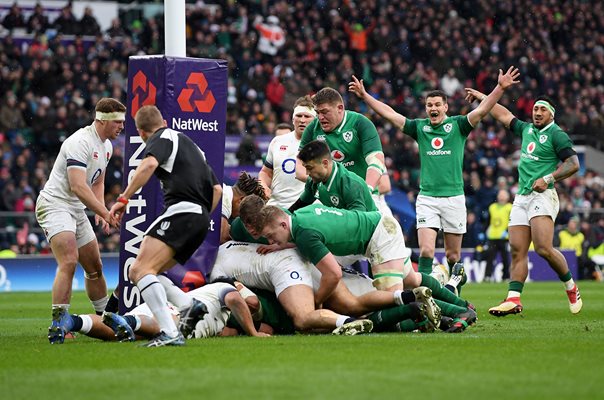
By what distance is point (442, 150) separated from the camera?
13555 mm

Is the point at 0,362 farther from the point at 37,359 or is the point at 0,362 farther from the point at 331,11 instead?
the point at 331,11

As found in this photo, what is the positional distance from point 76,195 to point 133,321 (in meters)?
1.70

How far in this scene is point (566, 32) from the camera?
36000 millimetres

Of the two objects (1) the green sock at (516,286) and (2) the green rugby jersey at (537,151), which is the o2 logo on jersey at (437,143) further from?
(1) the green sock at (516,286)

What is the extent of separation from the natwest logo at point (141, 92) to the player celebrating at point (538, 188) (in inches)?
167

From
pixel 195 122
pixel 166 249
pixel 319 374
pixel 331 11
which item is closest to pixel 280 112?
pixel 331 11

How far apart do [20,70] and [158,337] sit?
1962cm

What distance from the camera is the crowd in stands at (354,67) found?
25.9m

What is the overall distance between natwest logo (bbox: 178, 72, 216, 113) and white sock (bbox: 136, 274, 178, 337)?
2.61m

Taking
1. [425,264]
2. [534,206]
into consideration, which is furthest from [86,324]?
[534,206]

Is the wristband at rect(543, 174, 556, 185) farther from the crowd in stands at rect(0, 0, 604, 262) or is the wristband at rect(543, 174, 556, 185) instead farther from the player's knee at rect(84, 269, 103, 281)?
the crowd in stands at rect(0, 0, 604, 262)

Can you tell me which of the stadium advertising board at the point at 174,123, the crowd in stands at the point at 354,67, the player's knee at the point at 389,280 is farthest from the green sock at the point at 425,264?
the crowd in stands at the point at 354,67

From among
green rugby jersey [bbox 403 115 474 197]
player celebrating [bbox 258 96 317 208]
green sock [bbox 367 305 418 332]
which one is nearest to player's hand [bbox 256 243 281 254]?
green sock [bbox 367 305 418 332]

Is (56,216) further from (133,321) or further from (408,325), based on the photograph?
(408,325)
